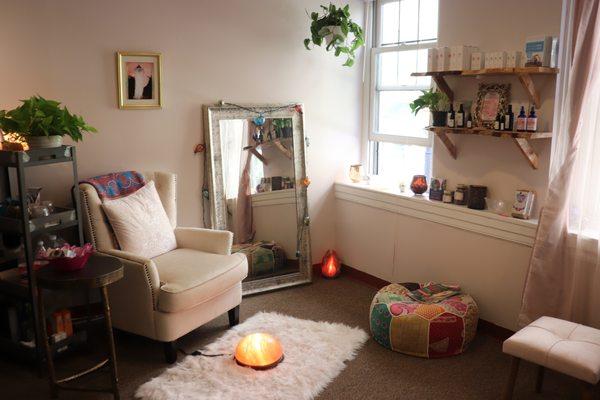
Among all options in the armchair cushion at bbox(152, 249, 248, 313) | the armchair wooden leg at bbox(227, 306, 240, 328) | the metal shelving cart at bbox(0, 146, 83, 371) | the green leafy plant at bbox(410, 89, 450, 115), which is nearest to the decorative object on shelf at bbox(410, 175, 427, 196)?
the green leafy plant at bbox(410, 89, 450, 115)

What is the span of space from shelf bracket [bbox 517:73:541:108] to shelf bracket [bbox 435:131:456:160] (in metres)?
0.60

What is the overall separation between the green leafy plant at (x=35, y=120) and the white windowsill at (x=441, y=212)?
2.20 m

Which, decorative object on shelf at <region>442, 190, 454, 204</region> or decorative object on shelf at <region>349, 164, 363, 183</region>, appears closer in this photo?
decorative object on shelf at <region>442, 190, 454, 204</region>

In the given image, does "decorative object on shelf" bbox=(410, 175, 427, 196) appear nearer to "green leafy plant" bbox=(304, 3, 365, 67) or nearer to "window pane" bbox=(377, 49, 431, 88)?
"window pane" bbox=(377, 49, 431, 88)

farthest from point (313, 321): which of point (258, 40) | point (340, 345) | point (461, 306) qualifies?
point (258, 40)

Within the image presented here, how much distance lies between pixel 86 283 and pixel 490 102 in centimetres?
249

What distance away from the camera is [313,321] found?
11.5ft

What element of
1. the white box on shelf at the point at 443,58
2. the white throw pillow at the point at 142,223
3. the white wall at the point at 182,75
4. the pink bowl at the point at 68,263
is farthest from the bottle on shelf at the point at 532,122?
the pink bowl at the point at 68,263

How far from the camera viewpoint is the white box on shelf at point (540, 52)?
9.55 feet

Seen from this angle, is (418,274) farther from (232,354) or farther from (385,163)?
(232,354)

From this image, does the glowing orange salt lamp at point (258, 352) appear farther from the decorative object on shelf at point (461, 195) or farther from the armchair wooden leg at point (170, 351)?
the decorative object on shelf at point (461, 195)

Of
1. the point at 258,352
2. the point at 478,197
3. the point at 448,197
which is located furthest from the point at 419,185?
the point at 258,352

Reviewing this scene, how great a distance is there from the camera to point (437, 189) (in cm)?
369

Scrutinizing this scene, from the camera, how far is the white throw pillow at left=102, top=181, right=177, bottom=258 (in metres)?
3.11
